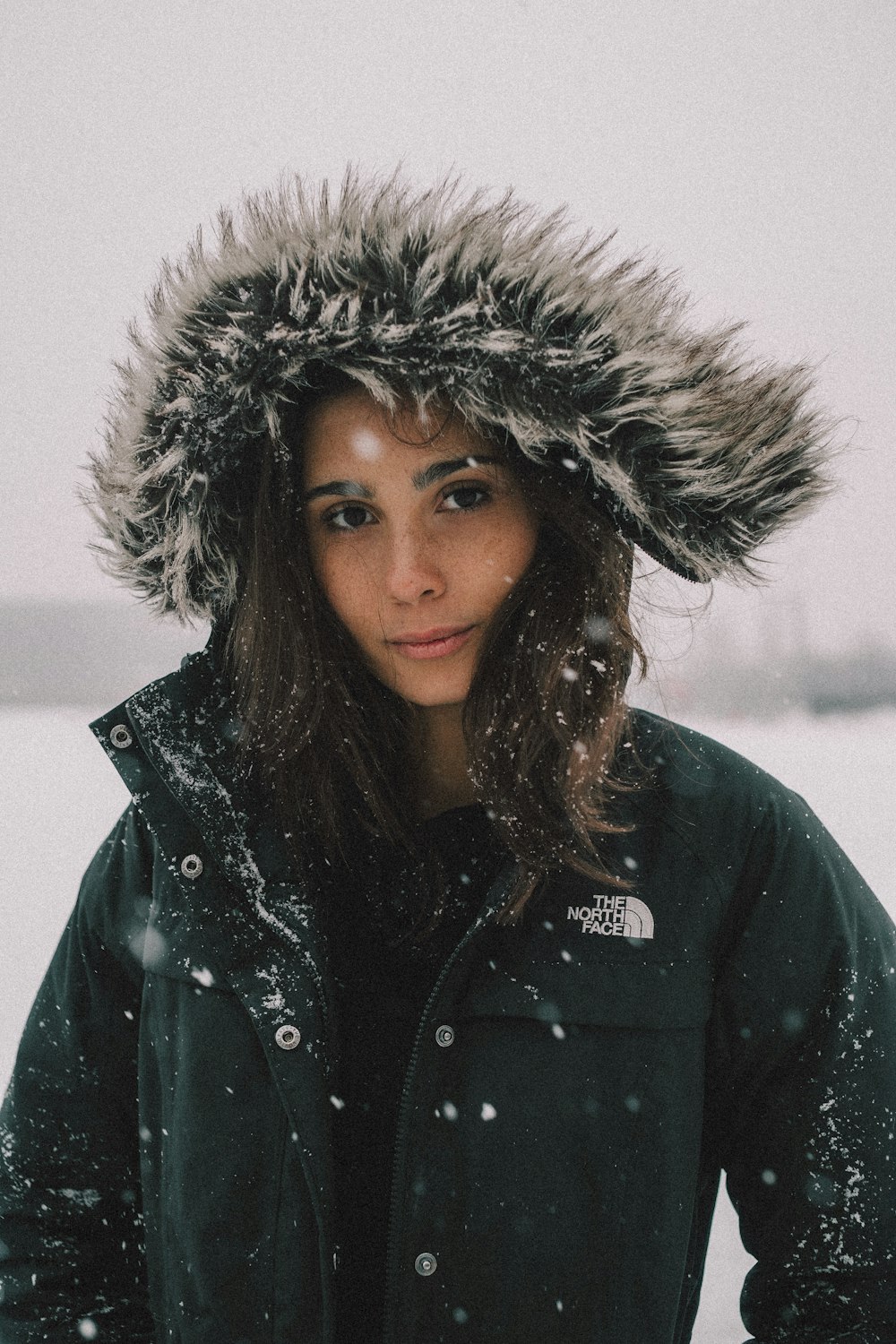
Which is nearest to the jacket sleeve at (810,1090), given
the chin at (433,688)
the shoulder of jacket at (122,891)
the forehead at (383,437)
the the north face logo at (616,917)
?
the the north face logo at (616,917)

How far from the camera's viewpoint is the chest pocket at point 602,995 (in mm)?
1149

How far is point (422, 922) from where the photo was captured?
1.30 metres

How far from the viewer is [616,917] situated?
3.95 ft

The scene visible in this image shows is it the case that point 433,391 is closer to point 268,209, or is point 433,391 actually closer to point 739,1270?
point 268,209

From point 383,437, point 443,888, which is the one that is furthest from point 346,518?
point 443,888

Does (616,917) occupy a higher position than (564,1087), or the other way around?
(616,917)

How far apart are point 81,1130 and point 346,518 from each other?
114 centimetres

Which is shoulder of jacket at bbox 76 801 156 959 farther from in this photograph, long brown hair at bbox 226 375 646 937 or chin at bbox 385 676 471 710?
chin at bbox 385 676 471 710

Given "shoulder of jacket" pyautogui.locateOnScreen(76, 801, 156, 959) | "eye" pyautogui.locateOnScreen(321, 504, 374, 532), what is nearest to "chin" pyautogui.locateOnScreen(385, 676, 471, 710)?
"eye" pyautogui.locateOnScreen(321, 504, 374, 532)

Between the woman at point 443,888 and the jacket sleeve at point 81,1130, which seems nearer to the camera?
the woman at point 443,888

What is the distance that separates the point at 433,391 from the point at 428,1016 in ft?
2.98

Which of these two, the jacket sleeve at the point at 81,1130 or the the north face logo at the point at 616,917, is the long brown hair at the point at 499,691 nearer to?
the the north face logo at the point at 616,917

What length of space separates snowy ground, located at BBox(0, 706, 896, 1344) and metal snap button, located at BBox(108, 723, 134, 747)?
240 cm

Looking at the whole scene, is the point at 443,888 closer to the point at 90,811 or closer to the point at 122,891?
the point at 122,891
